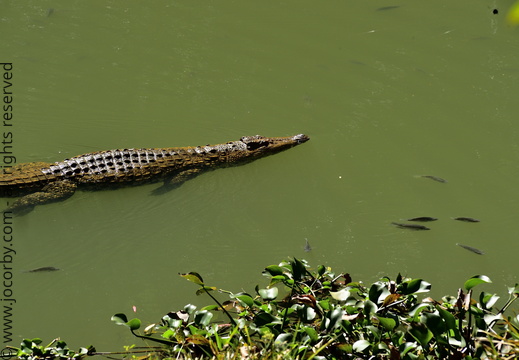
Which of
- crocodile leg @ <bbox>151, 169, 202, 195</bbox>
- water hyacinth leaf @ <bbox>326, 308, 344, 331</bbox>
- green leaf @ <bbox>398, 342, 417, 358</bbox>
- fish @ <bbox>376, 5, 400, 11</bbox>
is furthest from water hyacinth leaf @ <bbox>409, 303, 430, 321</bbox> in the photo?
fish @ <bbox>376, 5, 400, 11</bbox>

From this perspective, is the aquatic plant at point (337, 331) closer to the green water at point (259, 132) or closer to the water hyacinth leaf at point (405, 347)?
the water hyacinth leaf at point (405, 347)

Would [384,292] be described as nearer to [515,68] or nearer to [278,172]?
[278,172]

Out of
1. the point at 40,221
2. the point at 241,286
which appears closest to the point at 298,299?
the point at 241,286

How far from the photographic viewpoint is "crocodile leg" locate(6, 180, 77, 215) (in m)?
5.89

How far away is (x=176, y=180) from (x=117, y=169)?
2.25ft

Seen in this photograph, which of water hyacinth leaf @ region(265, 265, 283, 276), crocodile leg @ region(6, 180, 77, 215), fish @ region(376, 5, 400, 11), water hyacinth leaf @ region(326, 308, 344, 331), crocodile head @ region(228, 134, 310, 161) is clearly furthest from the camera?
fish @ region(376, 5, 400, 11)

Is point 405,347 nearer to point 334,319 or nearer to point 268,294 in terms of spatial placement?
point 334,319

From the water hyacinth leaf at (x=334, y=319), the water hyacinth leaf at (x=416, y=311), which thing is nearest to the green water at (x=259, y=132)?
the water hyacinth leaf at (x=416, y=311)

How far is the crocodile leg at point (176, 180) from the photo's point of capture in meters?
6.43

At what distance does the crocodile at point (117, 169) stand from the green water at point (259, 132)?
147 millimetres

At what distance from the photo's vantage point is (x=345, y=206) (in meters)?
6.31

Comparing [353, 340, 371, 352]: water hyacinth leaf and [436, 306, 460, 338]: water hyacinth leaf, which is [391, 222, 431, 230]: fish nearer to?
[436, 306, 460, 338]: water hyacinth leaf

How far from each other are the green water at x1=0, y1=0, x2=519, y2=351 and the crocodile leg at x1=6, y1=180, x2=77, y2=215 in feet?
0.35

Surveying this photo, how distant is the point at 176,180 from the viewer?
6.56 meters
